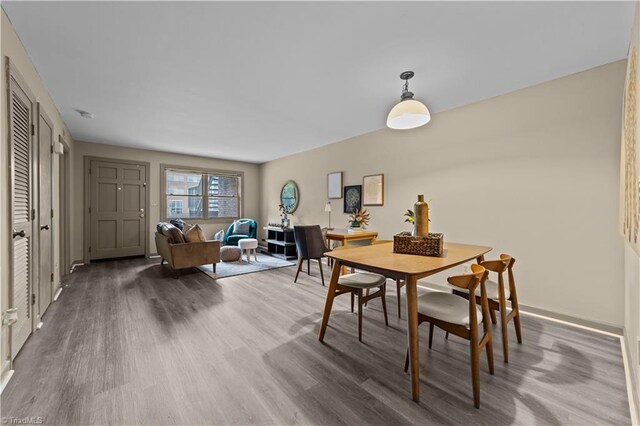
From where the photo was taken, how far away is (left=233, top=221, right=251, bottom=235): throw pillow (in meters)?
6.14

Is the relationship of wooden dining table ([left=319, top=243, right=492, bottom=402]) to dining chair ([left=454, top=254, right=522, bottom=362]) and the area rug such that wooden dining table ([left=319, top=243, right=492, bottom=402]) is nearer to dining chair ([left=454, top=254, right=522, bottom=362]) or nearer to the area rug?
dining chair ([left=454, top=254, right=522, bottom=362])

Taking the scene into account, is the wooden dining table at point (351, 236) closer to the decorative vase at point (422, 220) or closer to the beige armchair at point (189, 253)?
the decorative vase at point (422, 220)

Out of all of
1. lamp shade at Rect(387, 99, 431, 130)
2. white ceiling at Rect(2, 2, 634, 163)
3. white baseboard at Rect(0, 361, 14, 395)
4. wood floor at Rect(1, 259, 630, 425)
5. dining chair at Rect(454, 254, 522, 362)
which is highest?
white ceiling at Rect(2, 2, 634, 163)

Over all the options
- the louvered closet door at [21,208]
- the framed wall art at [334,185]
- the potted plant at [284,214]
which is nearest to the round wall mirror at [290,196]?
the potted plant at [284,214]

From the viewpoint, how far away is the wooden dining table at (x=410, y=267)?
1.50 meters

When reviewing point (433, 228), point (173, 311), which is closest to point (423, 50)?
point (433, 228)

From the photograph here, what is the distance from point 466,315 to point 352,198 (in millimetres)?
3269

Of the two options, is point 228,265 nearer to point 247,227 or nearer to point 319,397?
point 247,227

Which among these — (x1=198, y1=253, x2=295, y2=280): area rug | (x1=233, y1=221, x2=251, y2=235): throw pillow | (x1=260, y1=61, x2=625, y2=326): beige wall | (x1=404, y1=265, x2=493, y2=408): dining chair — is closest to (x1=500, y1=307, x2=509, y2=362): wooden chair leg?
(x1=404, y1=265, x2=493, y2=408): dining chair

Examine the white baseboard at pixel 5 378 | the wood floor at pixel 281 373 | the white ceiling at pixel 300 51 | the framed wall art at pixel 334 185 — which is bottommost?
the wood floor at pixel 281 373

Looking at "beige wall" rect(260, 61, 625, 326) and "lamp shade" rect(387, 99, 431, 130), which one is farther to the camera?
"beige wall" rect(260, 61, 625, 326)

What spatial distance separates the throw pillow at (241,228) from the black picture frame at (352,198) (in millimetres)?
2590

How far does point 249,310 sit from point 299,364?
114 centimetres

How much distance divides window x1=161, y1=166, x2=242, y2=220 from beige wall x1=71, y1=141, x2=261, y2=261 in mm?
172
